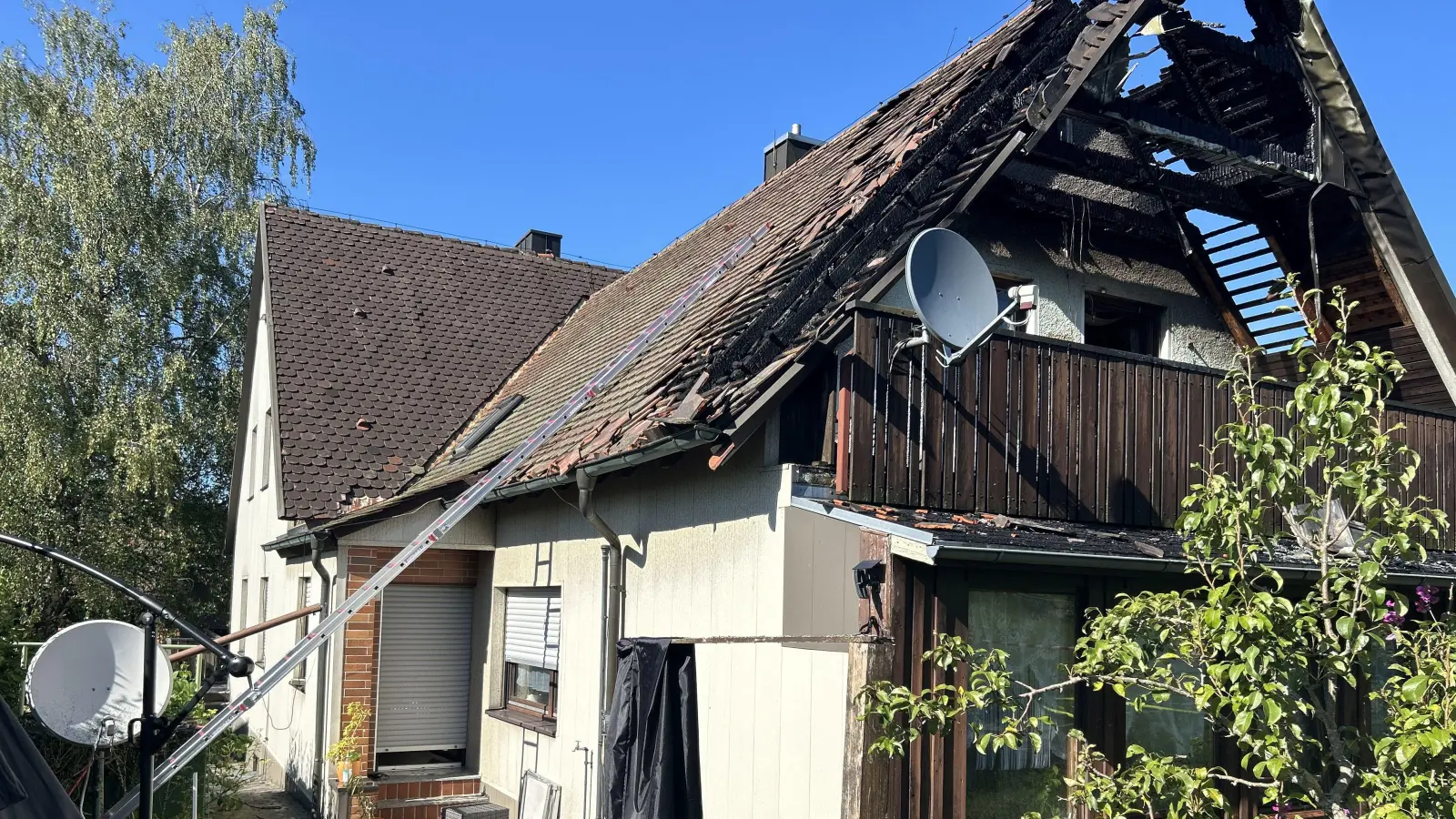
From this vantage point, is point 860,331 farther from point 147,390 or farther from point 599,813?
point 147,390

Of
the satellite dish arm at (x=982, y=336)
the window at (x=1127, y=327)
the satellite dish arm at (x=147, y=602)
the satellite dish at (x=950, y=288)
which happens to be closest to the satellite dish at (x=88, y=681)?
the satellite dish arm at (x=147, y=602)

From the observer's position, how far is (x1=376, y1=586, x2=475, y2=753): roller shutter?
11.3 m

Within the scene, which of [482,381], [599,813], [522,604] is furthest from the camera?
[482,381]

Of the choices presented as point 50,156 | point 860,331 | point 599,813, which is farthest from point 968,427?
point 50,156

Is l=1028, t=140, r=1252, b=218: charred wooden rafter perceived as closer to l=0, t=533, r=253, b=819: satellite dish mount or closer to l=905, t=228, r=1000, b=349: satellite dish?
l=905, t=228, r=1000, b=349: satellite dish

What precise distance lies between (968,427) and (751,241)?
178 inches

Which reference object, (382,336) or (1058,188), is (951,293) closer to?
(1058,188)

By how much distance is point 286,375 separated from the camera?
45.6 ft

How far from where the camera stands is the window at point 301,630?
12.7 m

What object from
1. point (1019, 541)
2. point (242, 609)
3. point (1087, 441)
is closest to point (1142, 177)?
point (1087, 441)

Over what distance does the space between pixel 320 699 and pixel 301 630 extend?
1657 millimetres

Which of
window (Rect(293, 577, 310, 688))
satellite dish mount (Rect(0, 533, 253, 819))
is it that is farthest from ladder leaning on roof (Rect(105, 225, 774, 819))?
window (Rect(293, 577, 310, 688))

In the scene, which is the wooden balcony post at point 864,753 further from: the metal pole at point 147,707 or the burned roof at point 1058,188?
the metal pole at point 147,707

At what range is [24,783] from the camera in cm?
216
